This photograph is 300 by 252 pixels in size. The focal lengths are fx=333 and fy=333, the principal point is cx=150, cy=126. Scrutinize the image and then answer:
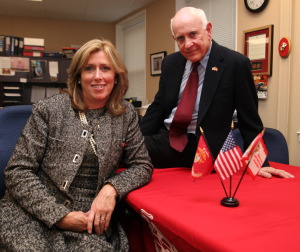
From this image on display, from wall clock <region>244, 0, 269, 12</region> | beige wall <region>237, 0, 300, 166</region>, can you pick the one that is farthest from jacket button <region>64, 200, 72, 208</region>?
wall clock <region>244, 0, 269, 12</region>

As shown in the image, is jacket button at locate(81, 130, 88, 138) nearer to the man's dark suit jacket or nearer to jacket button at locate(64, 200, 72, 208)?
jacket button at locate(64, 200, 72, 208)

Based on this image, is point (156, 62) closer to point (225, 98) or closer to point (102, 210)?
point (225, 98)

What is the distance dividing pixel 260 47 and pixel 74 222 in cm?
268

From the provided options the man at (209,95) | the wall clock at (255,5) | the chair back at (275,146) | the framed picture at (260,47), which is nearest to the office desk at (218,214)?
the man at (209,95)

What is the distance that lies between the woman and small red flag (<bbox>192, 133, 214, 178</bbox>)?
358 mm

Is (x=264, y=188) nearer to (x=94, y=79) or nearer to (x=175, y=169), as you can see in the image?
(x=175, y=169)

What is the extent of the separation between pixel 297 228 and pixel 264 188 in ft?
1.45

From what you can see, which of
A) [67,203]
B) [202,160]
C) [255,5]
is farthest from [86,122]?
[255,5]

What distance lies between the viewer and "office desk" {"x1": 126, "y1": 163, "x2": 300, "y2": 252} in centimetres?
86

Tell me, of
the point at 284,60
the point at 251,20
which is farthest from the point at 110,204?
the point at 251,20

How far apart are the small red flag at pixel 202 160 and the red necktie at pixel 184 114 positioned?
60cm

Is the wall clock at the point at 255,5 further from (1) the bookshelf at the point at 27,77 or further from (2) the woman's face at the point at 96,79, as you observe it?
(1) the bookshelf at the point at 27,77

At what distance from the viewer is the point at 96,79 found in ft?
4.79

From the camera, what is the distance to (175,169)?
1.77 meters
